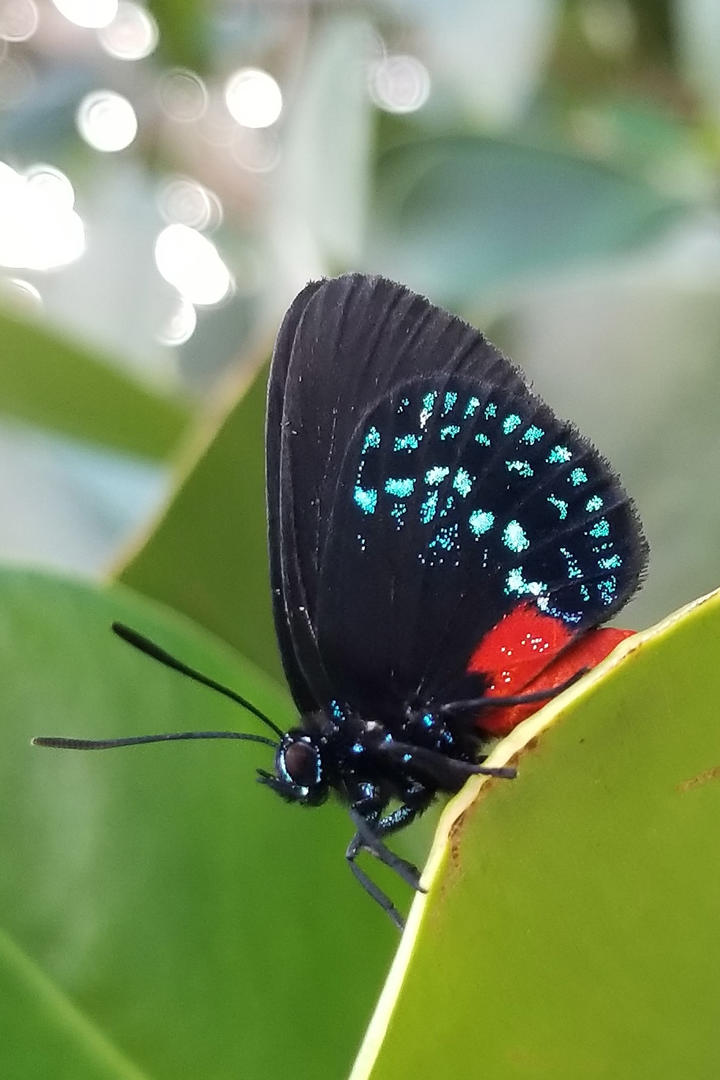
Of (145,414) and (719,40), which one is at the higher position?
(719,40)

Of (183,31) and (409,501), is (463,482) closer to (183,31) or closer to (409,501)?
(409,501)

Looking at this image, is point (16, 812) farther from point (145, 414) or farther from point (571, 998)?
point (145, 414)

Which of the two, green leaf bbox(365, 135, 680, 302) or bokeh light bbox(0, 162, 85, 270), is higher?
green leaf bbox(365, 135, 680, 302)

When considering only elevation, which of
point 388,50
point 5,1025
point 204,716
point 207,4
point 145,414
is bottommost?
point 5,1025

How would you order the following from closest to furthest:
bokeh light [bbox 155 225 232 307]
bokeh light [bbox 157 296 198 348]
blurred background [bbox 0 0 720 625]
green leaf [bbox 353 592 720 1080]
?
1. green leaf [bbox 353 592 720 1080]
2. blurred background [bbox 0 0 720 625]
3. bokeh light [bbox 157 296 198 348]
4. bokeh light [bbox 155 225 232 307]

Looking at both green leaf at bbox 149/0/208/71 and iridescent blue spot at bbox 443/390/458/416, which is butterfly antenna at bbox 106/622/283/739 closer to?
iridescent blue spot at bbox 443/390/458/416

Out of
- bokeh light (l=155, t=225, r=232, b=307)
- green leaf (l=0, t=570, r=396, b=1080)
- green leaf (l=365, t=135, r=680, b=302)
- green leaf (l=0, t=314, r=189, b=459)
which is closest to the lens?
green leaf (l=0, t=570, r=396, b=1080)

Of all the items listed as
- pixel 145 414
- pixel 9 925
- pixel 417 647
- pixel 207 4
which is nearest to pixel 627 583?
pixel 417 647

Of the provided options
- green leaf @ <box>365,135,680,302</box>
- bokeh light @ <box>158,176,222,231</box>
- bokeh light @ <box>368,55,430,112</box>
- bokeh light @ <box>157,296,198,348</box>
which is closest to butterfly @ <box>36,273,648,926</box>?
green leaf @ <box>365,135,680,302</box>
